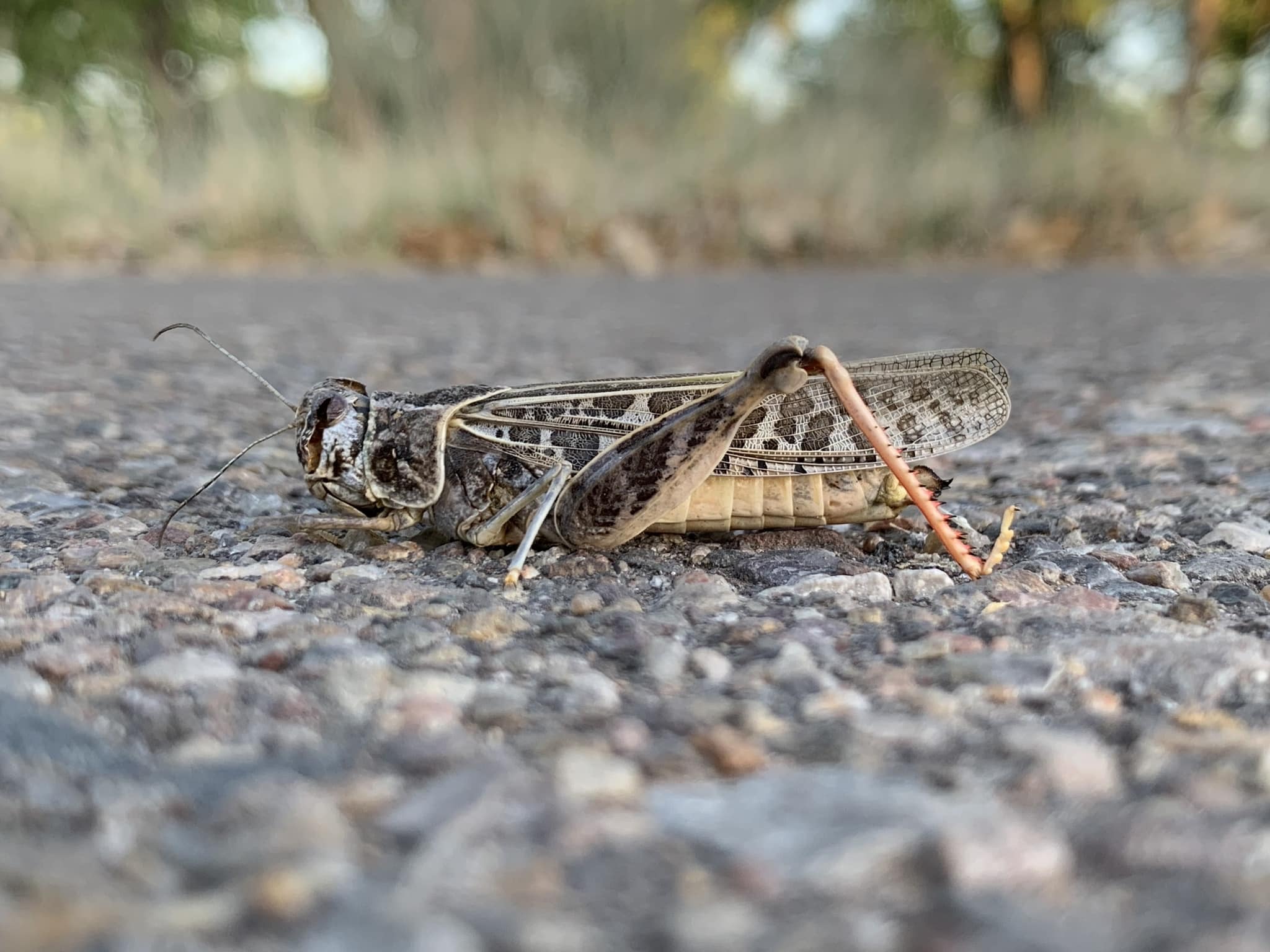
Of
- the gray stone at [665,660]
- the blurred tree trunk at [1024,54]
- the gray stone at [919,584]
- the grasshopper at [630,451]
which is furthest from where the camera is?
the blurred tree trunk at [1024,54]

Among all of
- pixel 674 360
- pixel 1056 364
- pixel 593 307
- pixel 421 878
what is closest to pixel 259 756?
pixel 421 878

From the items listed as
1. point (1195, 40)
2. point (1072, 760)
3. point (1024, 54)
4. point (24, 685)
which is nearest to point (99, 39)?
point (1024, 54)

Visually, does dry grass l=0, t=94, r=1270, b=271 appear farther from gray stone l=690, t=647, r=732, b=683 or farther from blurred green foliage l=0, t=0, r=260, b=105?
blurred green foliage l=0, t=0, r=260, b=105

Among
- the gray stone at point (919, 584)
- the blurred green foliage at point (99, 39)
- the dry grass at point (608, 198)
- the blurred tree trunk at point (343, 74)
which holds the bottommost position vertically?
the gray stone at point (919, 584)

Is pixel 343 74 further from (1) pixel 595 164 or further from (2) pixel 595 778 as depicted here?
(2) pixel 595 778

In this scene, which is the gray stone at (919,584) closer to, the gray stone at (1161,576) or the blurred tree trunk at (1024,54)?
the gray stone at (1161,576)

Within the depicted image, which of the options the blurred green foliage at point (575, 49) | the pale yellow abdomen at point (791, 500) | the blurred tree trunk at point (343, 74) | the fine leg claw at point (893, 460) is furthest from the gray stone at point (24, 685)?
the blurred tree trunk at point (343, 74)

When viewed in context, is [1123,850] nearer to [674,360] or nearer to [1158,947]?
[1158,947]

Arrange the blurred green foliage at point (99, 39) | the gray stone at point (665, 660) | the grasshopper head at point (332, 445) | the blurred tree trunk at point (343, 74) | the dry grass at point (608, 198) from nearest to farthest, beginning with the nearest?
1. the gray stone at point (665, 660)
2. the grasshopper head at point (332, 445)
3. the dry grass at point (608, 198)
4. the blurred tree trunk at point (343, 74)
5. the blurred green foliage at point (99, 39)
